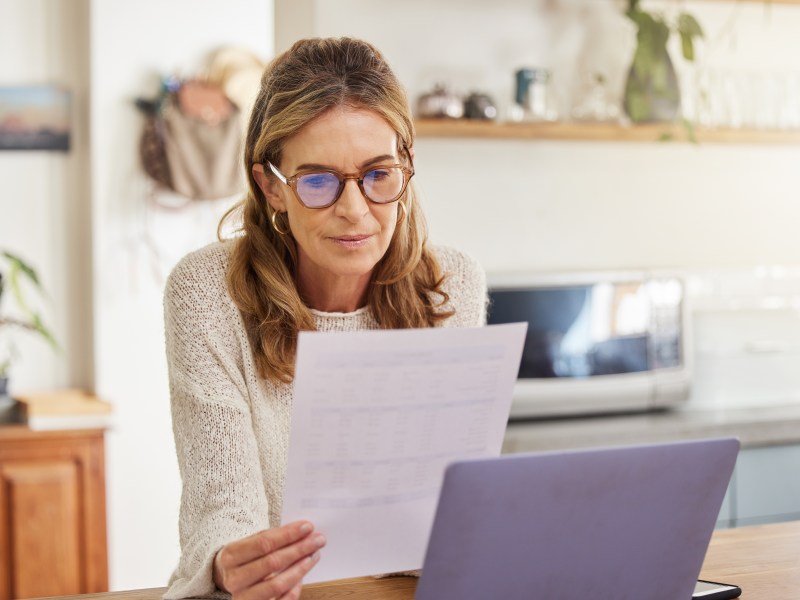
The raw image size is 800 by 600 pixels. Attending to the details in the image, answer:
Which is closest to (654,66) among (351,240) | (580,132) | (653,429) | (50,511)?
(580,132)

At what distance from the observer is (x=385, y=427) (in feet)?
3.29

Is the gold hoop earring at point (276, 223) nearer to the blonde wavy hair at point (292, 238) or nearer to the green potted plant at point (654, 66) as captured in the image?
the blonde wavy hair at point (292, 238)

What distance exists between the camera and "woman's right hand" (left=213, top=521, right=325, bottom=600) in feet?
3.38

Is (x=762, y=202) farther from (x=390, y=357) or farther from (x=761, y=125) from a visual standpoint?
(x=390, y=357)

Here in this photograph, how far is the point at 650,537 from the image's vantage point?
998 millimetres

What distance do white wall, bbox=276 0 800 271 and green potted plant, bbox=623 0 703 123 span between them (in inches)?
3.7

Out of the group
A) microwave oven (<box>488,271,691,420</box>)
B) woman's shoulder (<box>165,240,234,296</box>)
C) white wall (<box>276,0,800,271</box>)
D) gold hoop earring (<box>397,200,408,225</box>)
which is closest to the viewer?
woman's shoulder (<box>165,240,234,296</box>)

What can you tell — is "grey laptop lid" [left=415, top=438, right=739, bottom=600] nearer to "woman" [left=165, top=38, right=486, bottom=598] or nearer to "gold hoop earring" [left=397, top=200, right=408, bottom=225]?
"woman" [left=165, top=38, right=486, bottom=598]

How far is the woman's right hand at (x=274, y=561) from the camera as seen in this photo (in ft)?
3.38

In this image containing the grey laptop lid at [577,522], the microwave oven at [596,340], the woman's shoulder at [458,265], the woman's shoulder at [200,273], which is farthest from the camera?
the microwave oven at [596,340]

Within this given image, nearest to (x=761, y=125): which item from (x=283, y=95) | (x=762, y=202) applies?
(x=762, y=202)

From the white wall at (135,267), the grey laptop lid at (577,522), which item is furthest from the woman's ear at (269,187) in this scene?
the white wall at (135,267)

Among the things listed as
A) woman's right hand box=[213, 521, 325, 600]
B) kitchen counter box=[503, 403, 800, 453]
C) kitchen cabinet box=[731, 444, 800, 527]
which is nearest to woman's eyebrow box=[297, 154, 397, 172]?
woman's right hand box=[213, 521, 325, 600]

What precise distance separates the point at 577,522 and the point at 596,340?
2.04 metres
